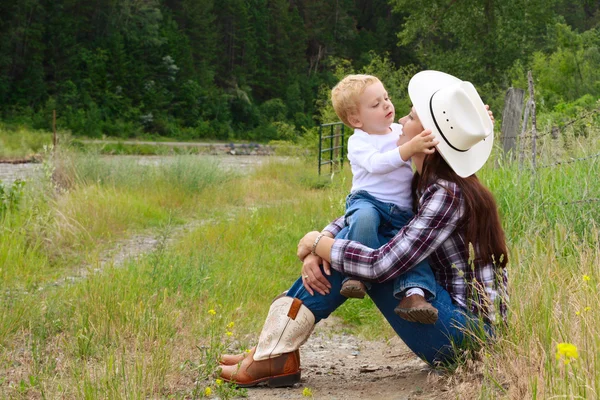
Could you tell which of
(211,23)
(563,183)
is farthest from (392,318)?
→ (211,23)

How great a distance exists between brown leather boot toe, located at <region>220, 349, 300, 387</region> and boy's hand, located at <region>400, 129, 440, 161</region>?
1.03m

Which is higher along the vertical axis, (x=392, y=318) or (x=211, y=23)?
(x=211, y=23)

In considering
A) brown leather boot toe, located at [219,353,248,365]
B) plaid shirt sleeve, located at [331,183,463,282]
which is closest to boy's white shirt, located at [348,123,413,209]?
plaid shirt sleeve, located at [331,183,463,282]

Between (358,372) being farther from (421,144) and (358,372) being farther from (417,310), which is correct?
(421,144)

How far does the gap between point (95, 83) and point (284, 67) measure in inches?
627

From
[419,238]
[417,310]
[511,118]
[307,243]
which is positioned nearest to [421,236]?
[419,238]

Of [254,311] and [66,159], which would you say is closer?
[254,311]

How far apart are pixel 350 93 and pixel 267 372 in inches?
49.1

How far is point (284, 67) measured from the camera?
5247cm

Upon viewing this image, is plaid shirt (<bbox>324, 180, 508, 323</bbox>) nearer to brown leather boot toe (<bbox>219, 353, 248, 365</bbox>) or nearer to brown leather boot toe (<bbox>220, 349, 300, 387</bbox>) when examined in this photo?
brown leather boot toe (<bbox>220, 349, 300, 387</bbox>)

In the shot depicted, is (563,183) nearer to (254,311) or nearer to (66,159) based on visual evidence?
(254,311)

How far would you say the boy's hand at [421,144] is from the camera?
3012 mm

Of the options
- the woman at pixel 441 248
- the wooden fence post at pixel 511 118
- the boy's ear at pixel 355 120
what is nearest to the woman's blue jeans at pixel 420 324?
the woman at pixel 441 248

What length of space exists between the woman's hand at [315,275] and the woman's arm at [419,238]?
0.63 ft
